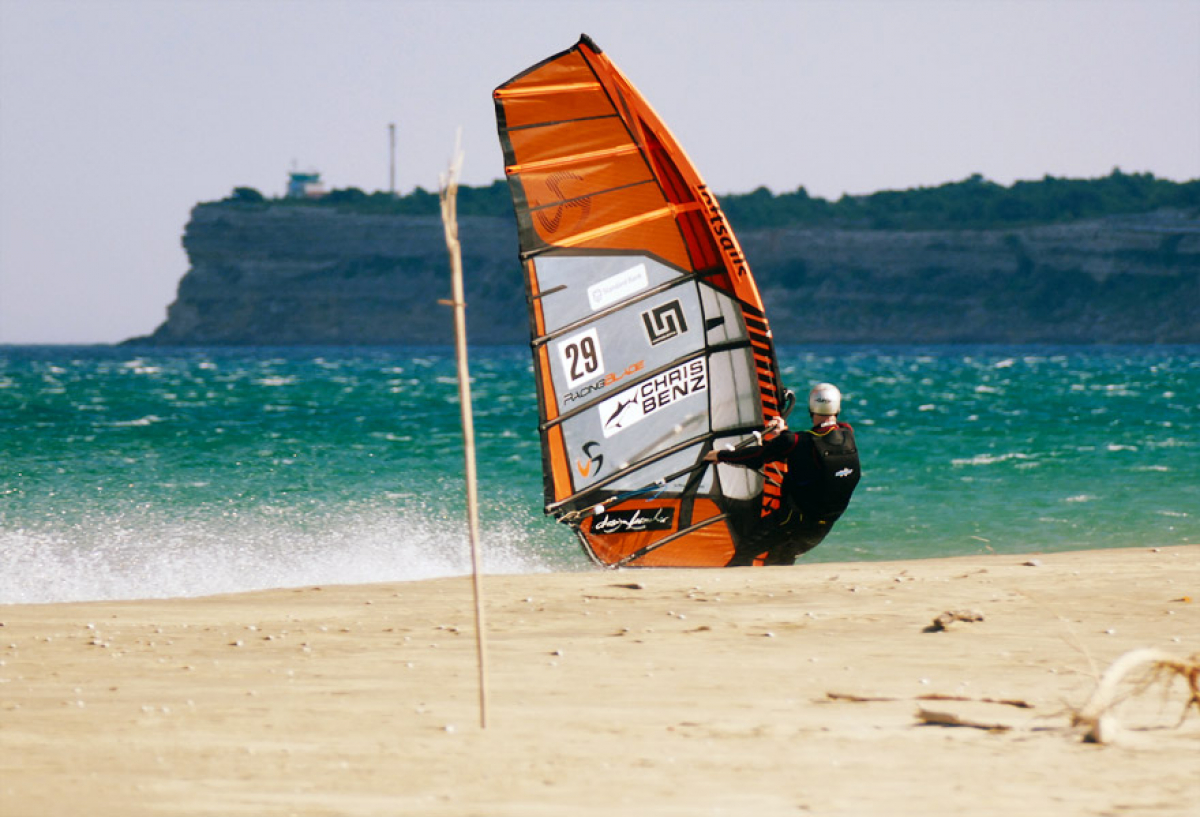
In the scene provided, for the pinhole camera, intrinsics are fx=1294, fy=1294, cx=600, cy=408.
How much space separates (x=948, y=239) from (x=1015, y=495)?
308 feet

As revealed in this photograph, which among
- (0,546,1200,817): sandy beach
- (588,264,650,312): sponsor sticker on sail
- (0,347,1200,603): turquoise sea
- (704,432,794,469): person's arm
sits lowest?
(0,347,1200,603): turquoise sea

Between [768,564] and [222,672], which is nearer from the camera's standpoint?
[222,672]

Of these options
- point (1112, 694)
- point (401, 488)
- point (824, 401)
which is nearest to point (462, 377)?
point (1112, 694)

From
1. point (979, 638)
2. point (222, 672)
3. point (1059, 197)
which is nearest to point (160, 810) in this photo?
point (222, 672)

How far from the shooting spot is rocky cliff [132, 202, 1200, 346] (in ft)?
331

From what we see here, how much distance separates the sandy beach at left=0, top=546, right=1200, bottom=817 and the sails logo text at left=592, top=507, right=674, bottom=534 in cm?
192

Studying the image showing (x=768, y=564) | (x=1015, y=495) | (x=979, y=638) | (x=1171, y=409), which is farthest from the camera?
(x=1171, y=409)

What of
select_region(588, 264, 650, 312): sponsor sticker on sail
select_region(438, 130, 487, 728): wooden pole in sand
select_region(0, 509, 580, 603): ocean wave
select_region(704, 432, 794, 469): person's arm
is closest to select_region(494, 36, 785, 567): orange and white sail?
select_region(588, 264, 650, 312): sponsor sticker on sail

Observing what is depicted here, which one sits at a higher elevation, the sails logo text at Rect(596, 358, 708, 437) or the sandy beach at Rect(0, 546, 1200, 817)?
the sails logo text at Rect(596, 358, 708, 437)

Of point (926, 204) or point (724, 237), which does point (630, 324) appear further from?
point (926, 204)

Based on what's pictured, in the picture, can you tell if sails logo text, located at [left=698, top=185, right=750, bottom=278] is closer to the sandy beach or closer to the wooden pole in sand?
the sandy beach

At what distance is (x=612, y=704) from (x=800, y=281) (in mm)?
105744

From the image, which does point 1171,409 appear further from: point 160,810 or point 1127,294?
point 1127,294

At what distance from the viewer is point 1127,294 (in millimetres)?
101312
